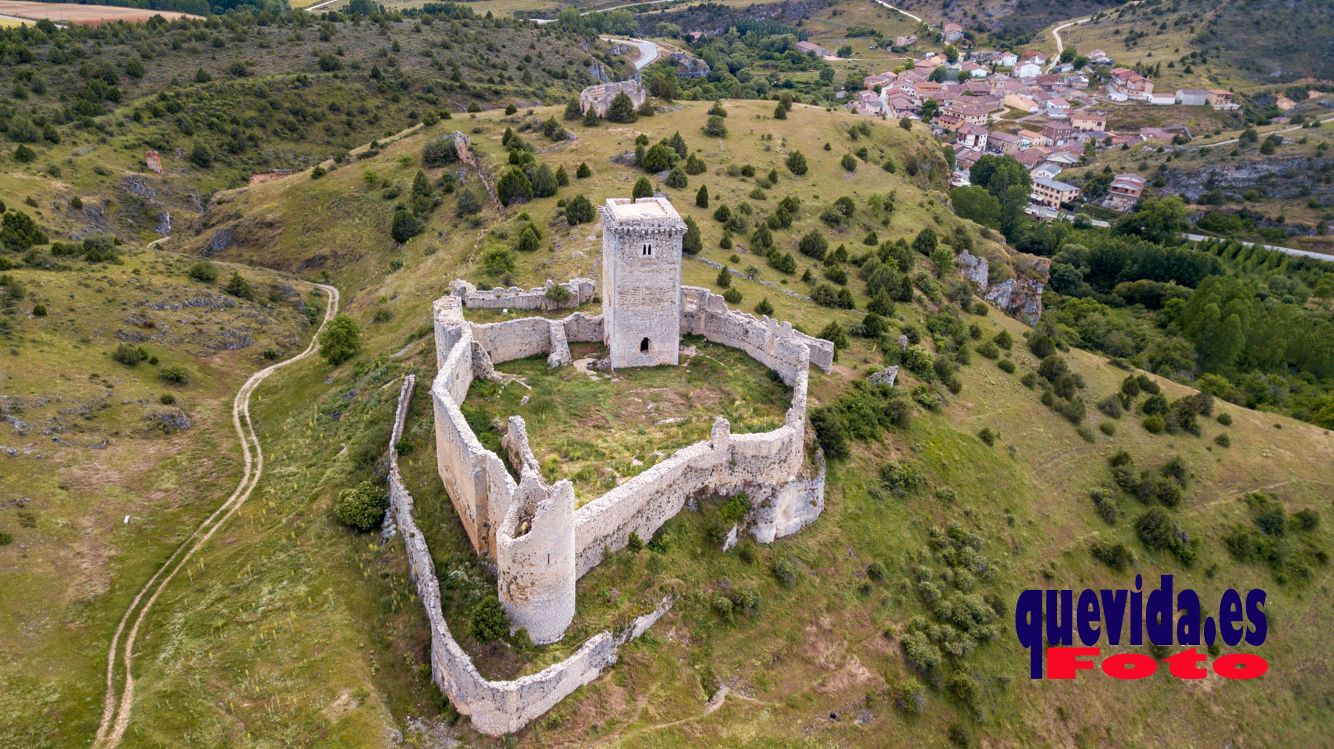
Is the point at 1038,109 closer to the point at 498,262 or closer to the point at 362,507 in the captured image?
the point at 498,262

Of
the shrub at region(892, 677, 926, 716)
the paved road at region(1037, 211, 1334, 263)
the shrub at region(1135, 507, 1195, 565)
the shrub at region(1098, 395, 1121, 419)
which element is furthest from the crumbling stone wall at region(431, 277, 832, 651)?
the paved road at region(1037, 211, 1334, 263)

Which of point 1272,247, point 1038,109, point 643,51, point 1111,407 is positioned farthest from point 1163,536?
point 643,51

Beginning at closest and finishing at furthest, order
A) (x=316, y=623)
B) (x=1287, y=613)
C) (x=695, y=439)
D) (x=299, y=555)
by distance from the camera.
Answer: (x=316, y=623), (x=299, y=555), (x=695, y=439), (x=1287, y=613)

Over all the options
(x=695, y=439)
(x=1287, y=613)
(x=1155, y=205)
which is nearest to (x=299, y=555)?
(x=695, y=439)

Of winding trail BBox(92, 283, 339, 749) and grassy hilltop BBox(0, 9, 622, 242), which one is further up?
grassy hilltop BBox(0, 9, 622, 242)

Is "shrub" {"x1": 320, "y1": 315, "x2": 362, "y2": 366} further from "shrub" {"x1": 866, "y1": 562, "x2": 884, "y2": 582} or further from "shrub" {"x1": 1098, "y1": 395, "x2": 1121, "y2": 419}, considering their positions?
"shrub" {"x1": 1098, "y1": 395, "x2": 1121, "y2": 419}

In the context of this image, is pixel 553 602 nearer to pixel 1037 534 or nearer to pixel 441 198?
pixel 1037 534

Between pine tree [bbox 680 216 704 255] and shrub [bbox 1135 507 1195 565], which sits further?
pine tree [bbox 680 216 704 255]

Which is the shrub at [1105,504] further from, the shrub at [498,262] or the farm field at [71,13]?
the farm field at [71,13]
